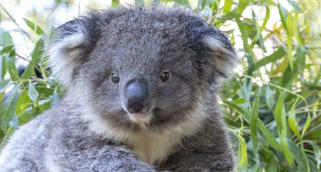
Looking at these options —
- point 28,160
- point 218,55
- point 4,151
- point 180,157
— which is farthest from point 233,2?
point 4,151

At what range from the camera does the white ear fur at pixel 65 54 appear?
2.05 meters

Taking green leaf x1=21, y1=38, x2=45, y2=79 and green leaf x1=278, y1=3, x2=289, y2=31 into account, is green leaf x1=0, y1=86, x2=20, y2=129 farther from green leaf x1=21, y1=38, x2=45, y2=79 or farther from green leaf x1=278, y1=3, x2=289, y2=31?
green leaf x1=278, y1=3, x2=289, y2=31

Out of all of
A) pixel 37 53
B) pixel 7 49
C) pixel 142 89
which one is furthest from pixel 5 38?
pixel 142 89

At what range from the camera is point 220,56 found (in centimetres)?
209

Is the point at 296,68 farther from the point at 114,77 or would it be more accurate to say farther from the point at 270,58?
the point at 114,77

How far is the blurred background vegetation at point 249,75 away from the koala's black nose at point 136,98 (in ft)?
2.52

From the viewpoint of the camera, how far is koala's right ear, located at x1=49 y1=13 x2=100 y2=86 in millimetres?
2051

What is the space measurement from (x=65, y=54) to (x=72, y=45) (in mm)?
79

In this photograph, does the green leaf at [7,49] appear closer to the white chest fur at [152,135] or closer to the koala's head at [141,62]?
the koala's head at [141,62]

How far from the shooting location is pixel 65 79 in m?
2.20


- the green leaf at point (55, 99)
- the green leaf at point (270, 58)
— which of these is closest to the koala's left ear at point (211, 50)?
the green leaf at point (270, 58)

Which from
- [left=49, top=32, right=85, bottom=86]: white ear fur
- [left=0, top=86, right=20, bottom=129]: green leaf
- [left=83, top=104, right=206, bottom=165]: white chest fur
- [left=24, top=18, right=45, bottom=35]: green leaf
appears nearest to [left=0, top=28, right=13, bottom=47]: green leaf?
[left=24, top=18, right=45, bottom=35]: green leaf


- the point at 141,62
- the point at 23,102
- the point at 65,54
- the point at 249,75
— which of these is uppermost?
the point at 141,62

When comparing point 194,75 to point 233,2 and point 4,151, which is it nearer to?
point 233,2
